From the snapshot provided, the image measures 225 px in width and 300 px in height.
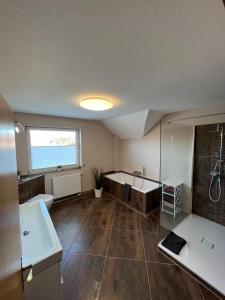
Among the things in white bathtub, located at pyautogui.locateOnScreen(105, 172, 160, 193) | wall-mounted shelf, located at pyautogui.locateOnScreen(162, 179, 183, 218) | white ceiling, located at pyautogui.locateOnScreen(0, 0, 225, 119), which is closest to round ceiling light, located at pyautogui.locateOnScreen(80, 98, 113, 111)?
white ceiling, located at pyautogui.locateOnScreen(0, 0, 225, 119)

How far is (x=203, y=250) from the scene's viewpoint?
1.99 metres

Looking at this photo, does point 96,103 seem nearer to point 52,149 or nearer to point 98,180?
point 52,149

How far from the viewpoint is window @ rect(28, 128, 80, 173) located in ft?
10.7

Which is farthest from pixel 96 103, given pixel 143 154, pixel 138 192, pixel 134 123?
pixel 143 154

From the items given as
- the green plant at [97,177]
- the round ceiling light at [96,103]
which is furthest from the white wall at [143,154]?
the round ceiling light at [96,103]

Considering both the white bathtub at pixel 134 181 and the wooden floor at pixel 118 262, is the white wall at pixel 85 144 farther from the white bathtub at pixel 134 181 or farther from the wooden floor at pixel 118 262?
the wooden floor at pixel 118 262

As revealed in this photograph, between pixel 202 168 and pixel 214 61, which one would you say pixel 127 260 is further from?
pixel 214 61

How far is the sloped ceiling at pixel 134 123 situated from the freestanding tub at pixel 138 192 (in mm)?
1286

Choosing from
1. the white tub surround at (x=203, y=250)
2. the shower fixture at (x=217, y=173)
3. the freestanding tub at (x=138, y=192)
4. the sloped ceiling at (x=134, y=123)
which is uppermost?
the sloped ceiling at (x=134, y=123)

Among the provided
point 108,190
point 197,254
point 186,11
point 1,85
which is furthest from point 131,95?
point 108,190

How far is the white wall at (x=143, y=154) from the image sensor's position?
3506 mm

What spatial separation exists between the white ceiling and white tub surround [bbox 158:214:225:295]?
2239 millimetres

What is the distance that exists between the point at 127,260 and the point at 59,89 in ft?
8.00

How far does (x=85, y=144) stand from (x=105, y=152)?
30.1 inches
